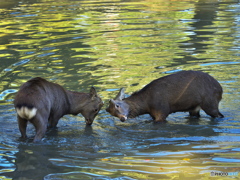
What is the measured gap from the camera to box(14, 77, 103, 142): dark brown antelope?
7977mm

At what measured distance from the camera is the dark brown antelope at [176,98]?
9328 millimetres

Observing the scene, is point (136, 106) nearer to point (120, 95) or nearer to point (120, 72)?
point (120, 95)

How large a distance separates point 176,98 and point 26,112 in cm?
307

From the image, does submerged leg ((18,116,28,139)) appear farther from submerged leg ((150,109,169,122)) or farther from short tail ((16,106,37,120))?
submerged leg ((150,109,169,122))

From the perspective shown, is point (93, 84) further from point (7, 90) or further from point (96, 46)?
point (96, 46)

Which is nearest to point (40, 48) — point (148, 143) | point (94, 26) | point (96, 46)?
point (96, 46)

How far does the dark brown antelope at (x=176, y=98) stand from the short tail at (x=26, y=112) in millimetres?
1816

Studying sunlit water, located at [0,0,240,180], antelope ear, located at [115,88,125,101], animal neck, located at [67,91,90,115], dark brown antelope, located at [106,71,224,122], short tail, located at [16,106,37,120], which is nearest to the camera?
sunlit water, located at [0,0,240,180]

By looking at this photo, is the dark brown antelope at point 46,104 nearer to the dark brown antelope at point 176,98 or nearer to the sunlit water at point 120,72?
the sunlit water at point 120,72

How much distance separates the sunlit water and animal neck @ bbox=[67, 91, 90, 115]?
0.89 feet

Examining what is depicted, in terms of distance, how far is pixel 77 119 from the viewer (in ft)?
33.0

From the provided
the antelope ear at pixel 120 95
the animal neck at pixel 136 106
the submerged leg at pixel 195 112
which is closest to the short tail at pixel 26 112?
the antelope ear at pixel 120 95

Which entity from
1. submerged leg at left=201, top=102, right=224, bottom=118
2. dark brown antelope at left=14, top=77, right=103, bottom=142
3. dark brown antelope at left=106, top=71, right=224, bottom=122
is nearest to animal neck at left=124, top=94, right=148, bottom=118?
dark brown antelope at left=106, top=71, right=224, bottom=122

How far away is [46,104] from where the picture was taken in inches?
332
